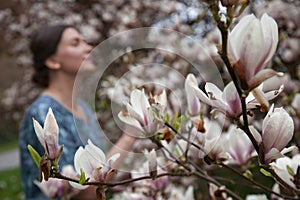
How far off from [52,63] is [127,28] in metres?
0.53

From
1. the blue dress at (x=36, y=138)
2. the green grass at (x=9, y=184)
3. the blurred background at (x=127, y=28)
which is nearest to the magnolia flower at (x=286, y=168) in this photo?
the blurred background at (x=127, y=28)

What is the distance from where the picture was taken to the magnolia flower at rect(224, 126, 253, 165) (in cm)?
77

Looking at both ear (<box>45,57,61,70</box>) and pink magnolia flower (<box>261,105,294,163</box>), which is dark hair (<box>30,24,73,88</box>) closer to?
ear (<box>45,57,61,70</box>)

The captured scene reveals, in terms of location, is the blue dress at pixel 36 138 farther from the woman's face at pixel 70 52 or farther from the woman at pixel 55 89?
the woman's face at pixel 70 52

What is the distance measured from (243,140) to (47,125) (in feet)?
1.15

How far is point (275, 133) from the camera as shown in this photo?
52 cm

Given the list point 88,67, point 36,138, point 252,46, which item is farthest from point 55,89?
point 252,46

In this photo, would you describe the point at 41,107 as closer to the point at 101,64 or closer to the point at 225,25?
the point at 101,64

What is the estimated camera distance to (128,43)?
837mm

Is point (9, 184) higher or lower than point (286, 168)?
lower

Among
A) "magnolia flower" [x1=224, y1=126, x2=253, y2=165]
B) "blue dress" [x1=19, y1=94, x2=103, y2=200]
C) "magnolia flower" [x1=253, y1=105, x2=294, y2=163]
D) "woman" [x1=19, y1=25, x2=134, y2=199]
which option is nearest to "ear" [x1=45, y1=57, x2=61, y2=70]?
"woman" [x1=19, y1=25, x2=134, y2=199]

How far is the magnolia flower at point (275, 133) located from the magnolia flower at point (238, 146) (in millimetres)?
229

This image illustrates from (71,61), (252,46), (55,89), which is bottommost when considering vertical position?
(55,89)

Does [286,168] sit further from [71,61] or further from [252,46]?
[71,61]
